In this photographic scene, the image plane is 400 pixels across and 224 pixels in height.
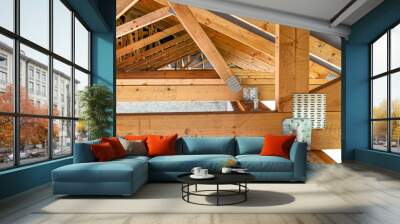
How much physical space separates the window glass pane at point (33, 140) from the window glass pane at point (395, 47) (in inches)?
244

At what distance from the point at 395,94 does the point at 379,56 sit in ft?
3.79

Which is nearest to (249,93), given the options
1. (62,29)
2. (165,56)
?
(165,56)

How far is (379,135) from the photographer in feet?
27.6

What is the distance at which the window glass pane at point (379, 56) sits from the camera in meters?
8.11

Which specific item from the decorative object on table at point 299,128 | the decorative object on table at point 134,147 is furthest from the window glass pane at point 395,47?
the decorative object on table at point 134,147

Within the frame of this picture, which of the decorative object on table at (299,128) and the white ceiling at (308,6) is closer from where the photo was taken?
the white ceiling at (308,6)

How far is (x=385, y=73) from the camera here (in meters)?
7.98

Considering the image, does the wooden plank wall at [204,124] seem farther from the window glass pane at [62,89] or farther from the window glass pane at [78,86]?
the window glass pane at [62,89]

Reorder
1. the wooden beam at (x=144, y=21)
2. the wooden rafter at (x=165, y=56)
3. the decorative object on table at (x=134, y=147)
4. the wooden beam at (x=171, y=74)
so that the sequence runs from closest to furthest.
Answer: the decorative object on table at (x=134, y=147), the wooden beam at (x=144, y=21), the wooden beam at (x=171, y=74), the wooden rafter at (x=165, y=56)

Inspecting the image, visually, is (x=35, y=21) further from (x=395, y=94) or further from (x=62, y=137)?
(x=395, y=94)

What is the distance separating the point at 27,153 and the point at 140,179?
1.56 meters

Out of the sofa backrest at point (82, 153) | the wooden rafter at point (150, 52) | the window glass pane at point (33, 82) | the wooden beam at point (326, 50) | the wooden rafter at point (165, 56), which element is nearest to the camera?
the window glass pane at point (33, 82)

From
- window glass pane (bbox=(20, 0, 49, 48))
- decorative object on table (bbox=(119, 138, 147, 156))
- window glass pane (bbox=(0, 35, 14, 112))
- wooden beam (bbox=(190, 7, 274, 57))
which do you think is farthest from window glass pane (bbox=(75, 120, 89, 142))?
wooden beam (bbox=(190, 7, 274, 57))

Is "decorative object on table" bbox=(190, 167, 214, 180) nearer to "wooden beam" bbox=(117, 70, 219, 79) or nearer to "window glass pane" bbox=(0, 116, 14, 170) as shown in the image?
"window glass pane" bbox=(0, 116, 14, 170)
